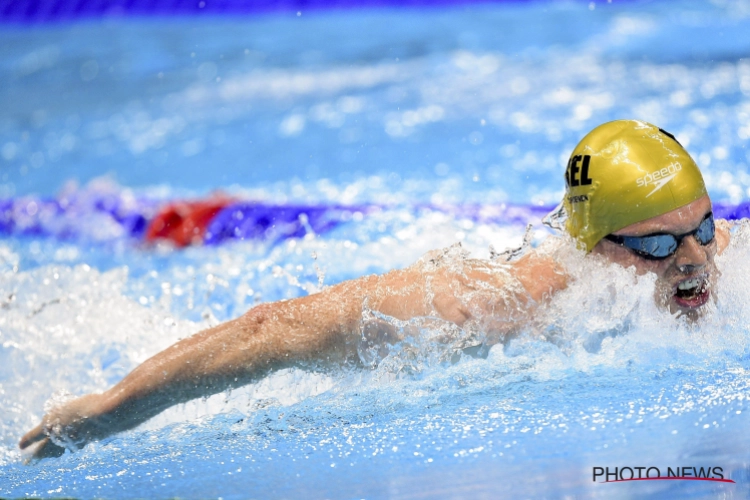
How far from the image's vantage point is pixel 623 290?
245 centimetres

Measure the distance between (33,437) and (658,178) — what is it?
5.76ft

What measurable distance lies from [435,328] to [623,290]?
0.50 meters

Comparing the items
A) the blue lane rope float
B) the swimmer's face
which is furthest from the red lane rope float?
the swimmer's face

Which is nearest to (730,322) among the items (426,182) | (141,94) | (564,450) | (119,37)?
(564,450)

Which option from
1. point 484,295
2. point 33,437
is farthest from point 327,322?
point 33,437

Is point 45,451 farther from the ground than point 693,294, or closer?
closer

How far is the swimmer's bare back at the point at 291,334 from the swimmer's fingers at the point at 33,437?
0.07 feet

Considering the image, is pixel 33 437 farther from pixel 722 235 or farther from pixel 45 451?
pixel 722 235

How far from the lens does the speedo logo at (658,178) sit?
91.6 inches

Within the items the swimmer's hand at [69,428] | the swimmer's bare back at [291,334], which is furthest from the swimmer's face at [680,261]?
the swimmer's hand at [69,428]

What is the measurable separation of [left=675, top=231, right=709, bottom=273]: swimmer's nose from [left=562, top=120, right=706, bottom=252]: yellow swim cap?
0.32 ft

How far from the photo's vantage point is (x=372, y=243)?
3.97 meters

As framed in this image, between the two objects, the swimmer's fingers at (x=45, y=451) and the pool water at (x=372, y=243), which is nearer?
the pool water at (x=372, y=243)

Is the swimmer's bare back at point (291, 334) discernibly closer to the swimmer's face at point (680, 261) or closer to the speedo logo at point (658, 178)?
the swimmer's face at point (680, 261)
